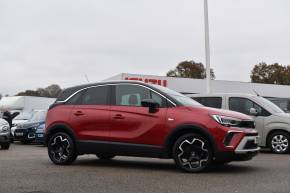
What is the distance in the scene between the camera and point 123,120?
10117mm

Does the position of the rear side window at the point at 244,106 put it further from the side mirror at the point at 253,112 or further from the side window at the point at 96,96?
the side window at the point at 96,96

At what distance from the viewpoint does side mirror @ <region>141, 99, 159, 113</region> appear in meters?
9.70

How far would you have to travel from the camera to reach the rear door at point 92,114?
10375mm

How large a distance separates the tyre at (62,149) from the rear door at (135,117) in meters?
1.07

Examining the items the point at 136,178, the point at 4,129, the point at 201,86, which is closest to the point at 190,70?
the point at 201,86

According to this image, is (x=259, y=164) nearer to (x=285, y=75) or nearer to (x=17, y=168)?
(x=17, y=168)

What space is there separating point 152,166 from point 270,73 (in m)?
83.4

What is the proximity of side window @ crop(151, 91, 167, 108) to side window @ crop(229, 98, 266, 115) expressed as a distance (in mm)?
5429

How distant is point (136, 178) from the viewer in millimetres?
8633

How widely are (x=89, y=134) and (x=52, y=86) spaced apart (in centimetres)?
12844

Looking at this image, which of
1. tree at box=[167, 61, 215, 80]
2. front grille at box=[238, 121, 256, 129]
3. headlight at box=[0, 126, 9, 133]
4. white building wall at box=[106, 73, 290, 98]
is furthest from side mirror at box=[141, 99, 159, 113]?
tree at box=[167, 61, 215, 80]

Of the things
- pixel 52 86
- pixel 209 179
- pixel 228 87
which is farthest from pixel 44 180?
pixel 52 86

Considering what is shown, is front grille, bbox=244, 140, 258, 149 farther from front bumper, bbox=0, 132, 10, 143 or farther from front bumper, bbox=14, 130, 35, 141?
front bumper, bbox=14, 130, 35, 141

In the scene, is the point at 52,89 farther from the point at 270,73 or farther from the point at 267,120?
the point at 267,120
